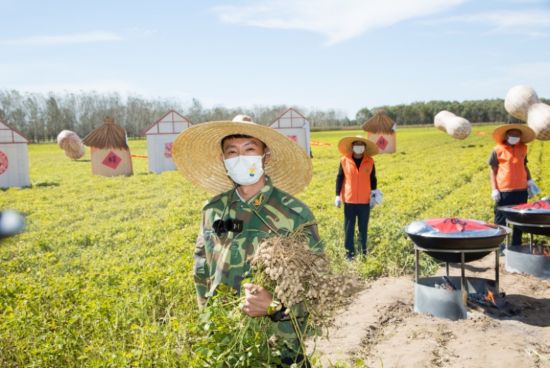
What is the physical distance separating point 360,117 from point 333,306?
108087 mm

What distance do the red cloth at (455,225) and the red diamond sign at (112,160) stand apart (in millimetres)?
21035

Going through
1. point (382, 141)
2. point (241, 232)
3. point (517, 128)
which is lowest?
point (382, 141)

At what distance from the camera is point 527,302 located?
6.69 metres

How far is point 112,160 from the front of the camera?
24984mm

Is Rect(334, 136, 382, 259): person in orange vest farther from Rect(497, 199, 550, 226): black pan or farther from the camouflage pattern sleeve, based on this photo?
the camouflage pattern sleeve

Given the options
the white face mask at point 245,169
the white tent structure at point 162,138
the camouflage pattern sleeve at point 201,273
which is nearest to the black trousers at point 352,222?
the white face mask at point 245,169

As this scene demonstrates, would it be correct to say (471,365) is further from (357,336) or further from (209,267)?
(209,267)

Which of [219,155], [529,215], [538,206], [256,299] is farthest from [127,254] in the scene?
[256,299]

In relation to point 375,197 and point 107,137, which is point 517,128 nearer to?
point 375,197

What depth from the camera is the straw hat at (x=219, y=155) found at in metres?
3.23

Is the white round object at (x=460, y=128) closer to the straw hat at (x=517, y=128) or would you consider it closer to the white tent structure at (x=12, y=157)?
the white tent structure at (x=12, y=157)

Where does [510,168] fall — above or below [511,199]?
above

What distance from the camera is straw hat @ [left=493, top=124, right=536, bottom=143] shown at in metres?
8.47

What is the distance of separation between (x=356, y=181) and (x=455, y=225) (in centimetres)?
256
